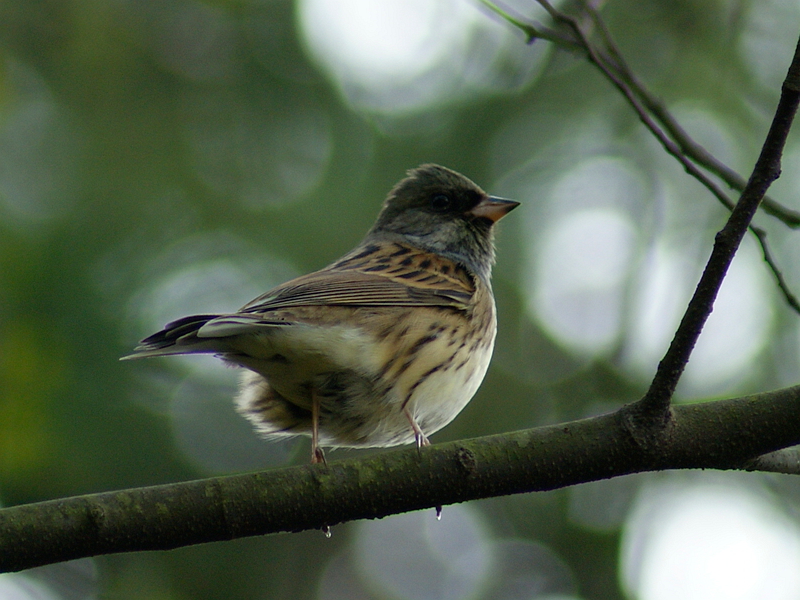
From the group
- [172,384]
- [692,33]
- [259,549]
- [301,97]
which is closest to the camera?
[172,384]

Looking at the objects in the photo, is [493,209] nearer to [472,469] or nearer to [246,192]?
[472,469]

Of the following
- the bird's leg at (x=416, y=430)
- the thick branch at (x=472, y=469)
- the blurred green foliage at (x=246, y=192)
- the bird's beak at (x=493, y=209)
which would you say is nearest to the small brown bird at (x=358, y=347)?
the bird's leg at (x=416, y=430)

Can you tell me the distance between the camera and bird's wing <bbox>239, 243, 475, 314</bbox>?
418 cm

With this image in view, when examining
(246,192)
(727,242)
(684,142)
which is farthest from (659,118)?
(246,192)

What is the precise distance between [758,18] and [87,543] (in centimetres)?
834

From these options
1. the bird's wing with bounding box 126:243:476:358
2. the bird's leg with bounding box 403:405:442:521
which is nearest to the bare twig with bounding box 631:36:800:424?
the bird's leg with bounding box 403:405:442:521

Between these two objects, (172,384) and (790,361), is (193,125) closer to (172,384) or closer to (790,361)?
(172,384)

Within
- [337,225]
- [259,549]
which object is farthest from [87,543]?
[337,225]

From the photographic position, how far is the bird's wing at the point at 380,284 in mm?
4184

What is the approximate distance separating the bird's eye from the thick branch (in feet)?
9.93

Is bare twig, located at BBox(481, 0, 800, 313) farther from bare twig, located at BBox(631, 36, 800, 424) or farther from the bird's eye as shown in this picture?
the bird's eye

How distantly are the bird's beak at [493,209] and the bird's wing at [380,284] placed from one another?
48cm

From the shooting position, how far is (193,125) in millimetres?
8859

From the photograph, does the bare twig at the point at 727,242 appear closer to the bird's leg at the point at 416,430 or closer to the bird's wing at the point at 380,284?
the bird's leg at the point at 416,430
